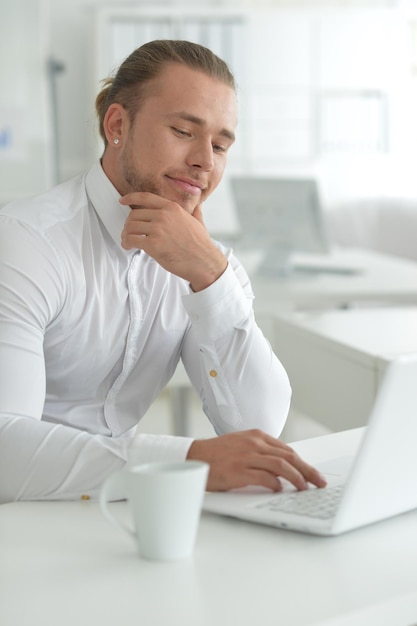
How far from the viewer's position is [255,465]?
3.34 ft

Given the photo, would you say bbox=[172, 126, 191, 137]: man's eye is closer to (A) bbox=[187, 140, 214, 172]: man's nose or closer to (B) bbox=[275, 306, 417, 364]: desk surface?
(A) bbox=[187, 140, 214, 172]: man's nose

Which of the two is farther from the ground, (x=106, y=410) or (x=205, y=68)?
(x=205, y=68)

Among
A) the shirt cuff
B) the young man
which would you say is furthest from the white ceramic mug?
the young man

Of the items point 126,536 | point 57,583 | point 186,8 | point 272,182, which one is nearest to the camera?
point 57,583

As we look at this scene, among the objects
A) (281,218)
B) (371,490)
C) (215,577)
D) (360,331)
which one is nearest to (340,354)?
(360,331)

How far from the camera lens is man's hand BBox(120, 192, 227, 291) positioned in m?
1.39

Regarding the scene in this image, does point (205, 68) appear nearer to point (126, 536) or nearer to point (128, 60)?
point (128, 60)

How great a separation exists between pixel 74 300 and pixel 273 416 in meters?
0.36

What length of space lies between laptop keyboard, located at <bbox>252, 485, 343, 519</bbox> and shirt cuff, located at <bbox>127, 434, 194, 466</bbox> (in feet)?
0.44

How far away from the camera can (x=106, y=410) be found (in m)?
1.55

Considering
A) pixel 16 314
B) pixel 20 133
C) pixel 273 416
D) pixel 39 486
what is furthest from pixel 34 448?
pixel 20 133

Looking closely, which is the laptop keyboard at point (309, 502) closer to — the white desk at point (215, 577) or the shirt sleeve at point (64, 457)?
the white desk at point (215, 577)

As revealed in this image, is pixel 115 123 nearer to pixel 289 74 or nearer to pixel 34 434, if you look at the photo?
pixel 34 434

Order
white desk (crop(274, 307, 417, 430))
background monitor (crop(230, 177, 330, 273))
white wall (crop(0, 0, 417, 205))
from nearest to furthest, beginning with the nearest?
white desk (crop(274, 307, 417, 430)) → background monitor (crop(230, 177, 330, 273)) → white wall (crop(0, 0, 417, 205))
